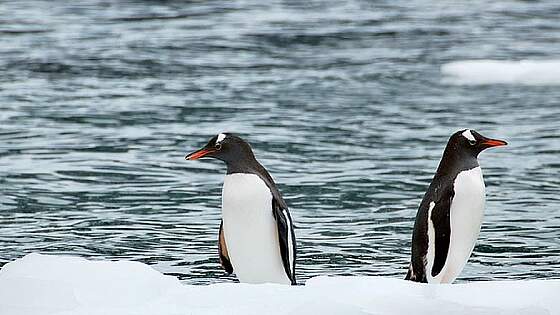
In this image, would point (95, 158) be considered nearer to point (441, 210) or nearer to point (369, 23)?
point (441, 210)

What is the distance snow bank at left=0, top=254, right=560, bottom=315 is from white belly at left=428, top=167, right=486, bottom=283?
1.14 m

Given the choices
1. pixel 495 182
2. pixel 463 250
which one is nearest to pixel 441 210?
pixel 463 250

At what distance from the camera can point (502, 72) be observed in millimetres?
14344

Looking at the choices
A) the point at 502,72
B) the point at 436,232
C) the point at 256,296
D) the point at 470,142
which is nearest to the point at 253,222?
the point at 436,232

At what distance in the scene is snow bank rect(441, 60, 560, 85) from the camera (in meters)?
14.1

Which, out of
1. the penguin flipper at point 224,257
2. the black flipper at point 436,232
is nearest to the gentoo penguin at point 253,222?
the penguin flipper at point 224,257

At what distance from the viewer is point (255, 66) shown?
15.5 metres

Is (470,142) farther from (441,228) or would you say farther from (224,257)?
(224,257)

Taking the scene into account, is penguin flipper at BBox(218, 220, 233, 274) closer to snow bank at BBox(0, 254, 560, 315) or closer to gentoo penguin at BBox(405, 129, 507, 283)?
gentoo penguin at BBox(405, 129, 507, 283)

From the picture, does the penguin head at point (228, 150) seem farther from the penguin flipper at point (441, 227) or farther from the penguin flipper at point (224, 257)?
the penguin flipper at point (441, 227)

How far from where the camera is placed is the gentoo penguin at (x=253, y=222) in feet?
19.4

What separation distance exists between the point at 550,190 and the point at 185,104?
4759mm

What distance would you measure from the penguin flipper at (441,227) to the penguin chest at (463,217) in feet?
0.06

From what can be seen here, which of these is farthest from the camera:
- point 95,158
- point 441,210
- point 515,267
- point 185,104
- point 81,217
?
point 185,104
